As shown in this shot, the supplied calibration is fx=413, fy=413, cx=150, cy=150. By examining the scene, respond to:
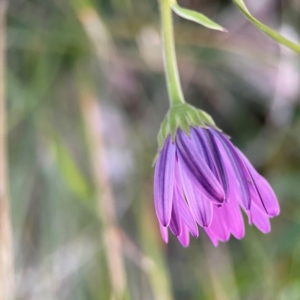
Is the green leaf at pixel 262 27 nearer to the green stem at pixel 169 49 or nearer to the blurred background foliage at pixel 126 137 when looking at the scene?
the green stem at pixel 169 49

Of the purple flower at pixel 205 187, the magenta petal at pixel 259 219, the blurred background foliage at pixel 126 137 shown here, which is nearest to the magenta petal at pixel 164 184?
the purple flower at pixel 205 187

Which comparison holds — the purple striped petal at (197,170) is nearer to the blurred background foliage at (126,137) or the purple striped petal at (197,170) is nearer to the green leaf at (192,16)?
the green leaf at (192,16)

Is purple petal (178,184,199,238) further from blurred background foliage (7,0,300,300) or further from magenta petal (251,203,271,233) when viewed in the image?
blurred background foliage (7,0,300,300)

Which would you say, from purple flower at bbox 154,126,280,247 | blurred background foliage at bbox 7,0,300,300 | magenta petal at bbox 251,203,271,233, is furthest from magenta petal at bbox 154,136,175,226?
blurred background foliage at bbox 7,0,300,300

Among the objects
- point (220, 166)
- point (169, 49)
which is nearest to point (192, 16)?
point (169, 49)

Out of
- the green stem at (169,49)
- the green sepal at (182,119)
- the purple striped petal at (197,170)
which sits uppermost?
the green stem at (169,49)

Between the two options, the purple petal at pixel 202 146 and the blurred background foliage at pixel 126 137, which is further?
the blurred background foliage at pixel 126 137

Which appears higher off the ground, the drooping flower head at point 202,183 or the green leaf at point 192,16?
the green leaf at point 192,16
